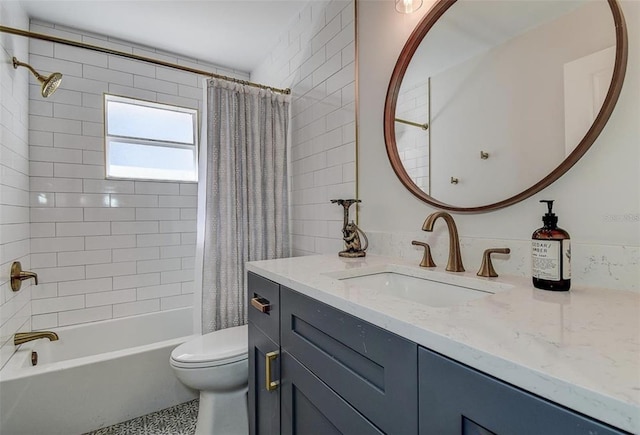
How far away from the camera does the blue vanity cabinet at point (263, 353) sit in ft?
3.30

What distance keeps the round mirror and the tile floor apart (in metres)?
1.75

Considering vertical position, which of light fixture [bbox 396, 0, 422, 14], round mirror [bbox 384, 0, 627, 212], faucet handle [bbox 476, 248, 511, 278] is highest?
light fixture [bbox 396, 0, 422, 14]

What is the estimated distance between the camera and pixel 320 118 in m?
1.85

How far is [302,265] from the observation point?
1155 mm

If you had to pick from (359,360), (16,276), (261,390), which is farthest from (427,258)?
(16,276)

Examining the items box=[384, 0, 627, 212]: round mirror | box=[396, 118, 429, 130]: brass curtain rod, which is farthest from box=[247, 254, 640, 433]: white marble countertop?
box=[396, 118, 429, 130]: brass curtain rod

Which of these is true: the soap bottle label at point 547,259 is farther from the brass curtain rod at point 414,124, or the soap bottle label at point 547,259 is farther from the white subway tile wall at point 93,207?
the white subway tile wall at point 93,207

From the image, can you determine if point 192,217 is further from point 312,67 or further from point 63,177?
point 312,67

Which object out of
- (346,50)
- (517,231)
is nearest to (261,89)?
(346,50)

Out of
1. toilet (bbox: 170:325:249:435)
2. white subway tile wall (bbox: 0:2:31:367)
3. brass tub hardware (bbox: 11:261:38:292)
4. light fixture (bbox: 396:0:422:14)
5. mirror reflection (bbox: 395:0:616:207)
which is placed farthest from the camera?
brass tub hardware (bbox: 11:261:38:292)

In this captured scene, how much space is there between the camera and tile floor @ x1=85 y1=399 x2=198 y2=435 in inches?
62.3

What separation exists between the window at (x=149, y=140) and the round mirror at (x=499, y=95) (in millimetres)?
1986

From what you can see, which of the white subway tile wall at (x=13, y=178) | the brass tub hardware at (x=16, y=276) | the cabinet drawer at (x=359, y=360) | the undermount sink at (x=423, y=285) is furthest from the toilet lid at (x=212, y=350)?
the brass tub hardware at (x=16, y=276)

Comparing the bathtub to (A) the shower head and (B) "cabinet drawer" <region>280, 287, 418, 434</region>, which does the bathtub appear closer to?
(B) "cabinet drawer" <region>280, 287, 418, 434</region>
